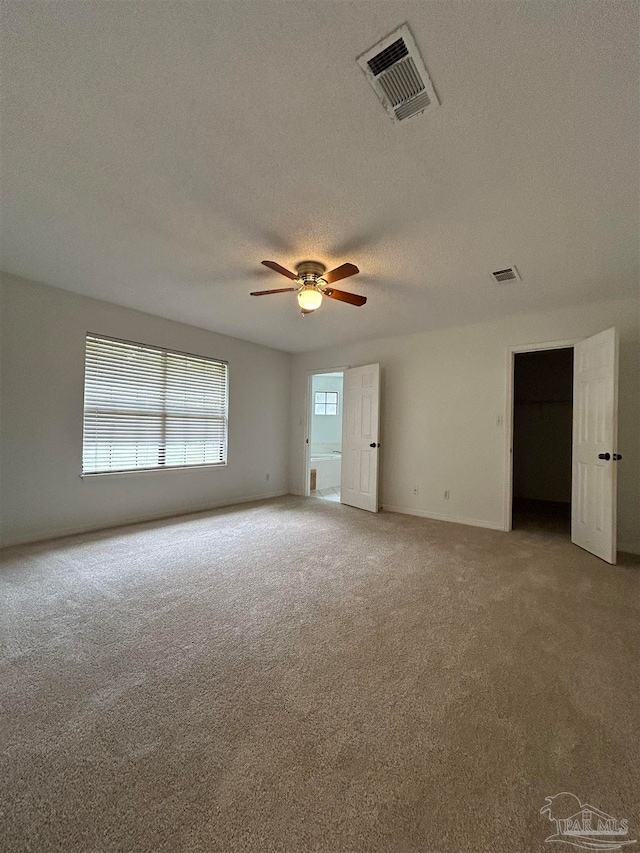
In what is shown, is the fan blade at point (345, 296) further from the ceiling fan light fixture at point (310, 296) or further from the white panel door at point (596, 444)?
the white panel door at point (596, 444)

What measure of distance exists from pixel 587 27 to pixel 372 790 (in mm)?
2665

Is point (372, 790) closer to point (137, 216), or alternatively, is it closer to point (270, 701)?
point (270, 701)

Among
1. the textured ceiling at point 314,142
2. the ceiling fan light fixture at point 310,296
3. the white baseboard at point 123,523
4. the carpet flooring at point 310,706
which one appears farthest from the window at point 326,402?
the carpet flooring at point 310,706

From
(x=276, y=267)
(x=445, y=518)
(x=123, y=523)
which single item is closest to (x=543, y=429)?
(x=445, y=518)

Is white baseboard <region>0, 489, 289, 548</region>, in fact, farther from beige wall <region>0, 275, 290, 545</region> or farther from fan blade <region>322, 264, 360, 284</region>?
fan blade <region>322, 264, 360, 284</region>

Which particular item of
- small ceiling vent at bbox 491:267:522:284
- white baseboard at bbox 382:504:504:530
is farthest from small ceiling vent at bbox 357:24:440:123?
white baseboard at bbox 382:504:504:530

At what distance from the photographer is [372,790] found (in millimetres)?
1128

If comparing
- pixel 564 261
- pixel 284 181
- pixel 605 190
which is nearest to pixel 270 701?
pixel 284 181

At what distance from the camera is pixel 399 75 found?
137 centimetres

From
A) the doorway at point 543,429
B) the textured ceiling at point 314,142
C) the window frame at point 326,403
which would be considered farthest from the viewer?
the window frame at point 326,403

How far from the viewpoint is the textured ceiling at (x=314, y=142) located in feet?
4.01

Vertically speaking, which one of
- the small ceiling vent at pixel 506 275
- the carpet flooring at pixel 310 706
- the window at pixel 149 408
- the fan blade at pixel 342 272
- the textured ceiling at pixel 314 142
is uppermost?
the textured ceiling at pixel 314 142

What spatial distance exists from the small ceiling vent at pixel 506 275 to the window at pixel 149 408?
3707mm

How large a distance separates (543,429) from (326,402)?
4924mm
